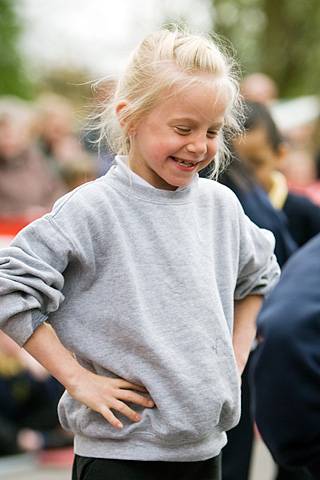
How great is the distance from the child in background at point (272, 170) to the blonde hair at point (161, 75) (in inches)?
70.4

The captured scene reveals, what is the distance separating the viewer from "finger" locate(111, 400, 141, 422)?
2.91 metres

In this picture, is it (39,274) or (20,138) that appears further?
(20,138)

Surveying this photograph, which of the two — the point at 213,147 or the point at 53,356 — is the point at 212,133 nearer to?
the point at 213,147

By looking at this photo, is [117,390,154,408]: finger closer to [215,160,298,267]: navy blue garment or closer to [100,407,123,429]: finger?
[100,407,123,429]: finger

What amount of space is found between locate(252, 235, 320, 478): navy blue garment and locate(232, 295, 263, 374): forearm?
2.43ft

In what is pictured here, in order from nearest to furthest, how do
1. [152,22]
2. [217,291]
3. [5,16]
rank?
[217,291] → [152,22] → [5,16]

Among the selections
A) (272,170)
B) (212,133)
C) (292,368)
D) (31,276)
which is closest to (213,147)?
(212,133)

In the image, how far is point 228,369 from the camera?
300 centimetres

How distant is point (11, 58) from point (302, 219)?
60.9ft

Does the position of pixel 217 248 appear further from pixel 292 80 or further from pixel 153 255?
pixel 292 80

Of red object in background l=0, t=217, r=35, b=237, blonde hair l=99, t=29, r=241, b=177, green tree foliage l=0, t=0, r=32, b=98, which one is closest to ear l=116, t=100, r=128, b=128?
blonde hair l=99, t=29, r=241, b=177

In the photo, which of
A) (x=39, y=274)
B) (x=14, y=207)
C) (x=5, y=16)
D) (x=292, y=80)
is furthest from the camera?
(x=292, y=80)

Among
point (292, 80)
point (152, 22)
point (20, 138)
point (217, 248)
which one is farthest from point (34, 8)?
point (217, 248)

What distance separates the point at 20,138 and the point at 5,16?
14398mm
